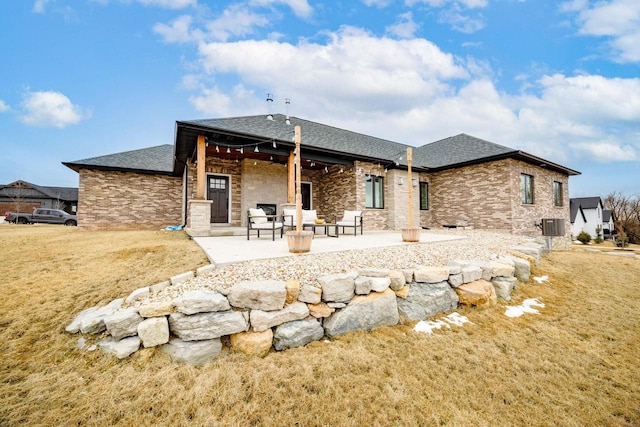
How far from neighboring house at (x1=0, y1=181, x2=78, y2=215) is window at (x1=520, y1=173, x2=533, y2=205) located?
3884 centimetres

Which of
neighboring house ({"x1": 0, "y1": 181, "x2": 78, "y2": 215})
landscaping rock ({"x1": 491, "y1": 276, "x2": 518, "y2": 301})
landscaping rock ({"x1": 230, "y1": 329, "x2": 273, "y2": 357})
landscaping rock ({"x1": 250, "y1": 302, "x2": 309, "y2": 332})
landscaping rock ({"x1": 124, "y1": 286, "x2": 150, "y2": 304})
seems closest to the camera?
landscaping rock ({"x1": 230, "y1": 329, "x2": 273, "y2": 357})

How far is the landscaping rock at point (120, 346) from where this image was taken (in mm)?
2045

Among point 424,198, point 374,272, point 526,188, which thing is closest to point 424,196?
point 424,198

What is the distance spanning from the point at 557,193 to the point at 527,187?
152 inches

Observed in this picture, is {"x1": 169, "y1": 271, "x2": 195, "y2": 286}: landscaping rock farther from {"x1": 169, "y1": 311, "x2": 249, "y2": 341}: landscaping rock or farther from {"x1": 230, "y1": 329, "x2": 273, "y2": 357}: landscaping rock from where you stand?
{"x1": 230, "y1": 329, "x2": 273, "y2": 357}: landscaping rock

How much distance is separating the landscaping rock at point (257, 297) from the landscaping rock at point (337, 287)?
50cm

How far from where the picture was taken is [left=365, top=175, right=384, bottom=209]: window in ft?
35.1

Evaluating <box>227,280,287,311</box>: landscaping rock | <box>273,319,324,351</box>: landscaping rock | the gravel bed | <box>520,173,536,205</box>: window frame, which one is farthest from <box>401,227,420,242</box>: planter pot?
<box>520,173,536,205</box>: window frame

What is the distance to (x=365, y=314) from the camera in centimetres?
285

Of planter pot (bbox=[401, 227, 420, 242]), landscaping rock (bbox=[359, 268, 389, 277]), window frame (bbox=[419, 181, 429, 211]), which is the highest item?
window frame (bbox=[419, 181, 429, 211])

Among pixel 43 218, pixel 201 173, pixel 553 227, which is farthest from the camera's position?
pixel 43 218

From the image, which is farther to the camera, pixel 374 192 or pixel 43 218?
pixel 43 218

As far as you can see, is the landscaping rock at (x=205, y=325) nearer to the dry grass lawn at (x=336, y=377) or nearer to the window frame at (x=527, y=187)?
the dry grass lawn at (x=336, y=377)

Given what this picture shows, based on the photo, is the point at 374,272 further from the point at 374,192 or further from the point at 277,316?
the point at 374,192
